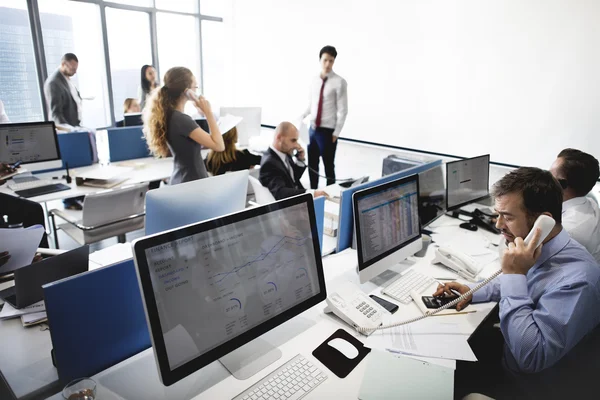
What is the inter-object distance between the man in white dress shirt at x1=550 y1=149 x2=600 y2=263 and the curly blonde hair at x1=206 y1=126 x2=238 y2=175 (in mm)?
2298

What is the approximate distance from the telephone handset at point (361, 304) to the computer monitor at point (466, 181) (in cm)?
108

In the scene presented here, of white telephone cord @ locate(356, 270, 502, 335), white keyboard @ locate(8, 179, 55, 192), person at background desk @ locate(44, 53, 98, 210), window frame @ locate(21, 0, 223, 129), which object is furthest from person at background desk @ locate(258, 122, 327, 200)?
window frame @ locate(21, 0, 223, 129)

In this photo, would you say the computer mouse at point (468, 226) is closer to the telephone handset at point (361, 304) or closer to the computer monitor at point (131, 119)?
the telephone handset at point (361, 304)

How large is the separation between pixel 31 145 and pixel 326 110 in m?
3.27

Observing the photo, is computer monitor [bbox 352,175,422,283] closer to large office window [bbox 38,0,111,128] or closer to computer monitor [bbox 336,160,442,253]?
computer monitor [bbox 336,160,442,253]

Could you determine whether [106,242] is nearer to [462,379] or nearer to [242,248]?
[242,248]

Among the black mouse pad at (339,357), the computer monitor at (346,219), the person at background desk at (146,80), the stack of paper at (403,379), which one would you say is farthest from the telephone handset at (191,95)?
the person at background desk at (146,80)

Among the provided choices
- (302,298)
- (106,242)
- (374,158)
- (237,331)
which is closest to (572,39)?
(374,158)

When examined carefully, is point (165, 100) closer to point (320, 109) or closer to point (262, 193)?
point (262, 193)

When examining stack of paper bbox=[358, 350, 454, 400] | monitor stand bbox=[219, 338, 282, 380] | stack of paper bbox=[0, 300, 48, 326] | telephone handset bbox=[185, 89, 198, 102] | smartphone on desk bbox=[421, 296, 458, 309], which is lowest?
stack of paper bbox=[358, 350, 454, 400]

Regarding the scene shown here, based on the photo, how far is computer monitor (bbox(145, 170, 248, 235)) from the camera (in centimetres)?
150

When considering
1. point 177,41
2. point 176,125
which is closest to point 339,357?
point 176,125

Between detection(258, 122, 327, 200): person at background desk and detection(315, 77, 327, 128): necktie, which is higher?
detection(315, 77, 327, 128): necktie

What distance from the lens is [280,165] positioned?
105 inches
